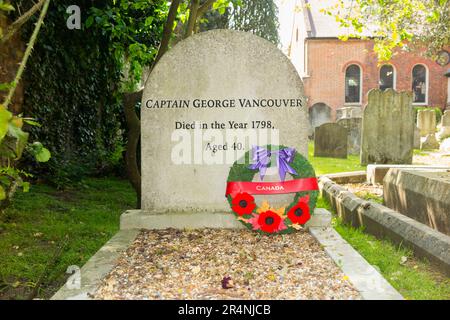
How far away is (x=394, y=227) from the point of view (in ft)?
14.7

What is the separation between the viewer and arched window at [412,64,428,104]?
101 ft

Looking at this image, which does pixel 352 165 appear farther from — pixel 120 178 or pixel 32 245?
pixel 32 245

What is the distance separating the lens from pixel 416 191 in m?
4.92

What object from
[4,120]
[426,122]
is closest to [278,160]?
[4,120]

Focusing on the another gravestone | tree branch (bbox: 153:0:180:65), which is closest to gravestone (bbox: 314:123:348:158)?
the another gravestone

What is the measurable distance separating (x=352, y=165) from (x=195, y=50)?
7.34 metres

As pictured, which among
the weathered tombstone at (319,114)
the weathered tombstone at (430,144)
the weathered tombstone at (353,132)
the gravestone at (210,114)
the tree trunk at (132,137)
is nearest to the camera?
the gravestone at (210,114)

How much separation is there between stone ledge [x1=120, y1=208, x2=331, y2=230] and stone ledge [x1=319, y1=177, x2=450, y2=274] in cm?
69

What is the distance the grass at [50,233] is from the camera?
3.49m

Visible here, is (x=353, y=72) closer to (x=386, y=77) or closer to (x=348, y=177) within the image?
(x=386, y=77)

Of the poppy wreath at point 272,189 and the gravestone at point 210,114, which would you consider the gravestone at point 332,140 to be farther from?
the poppy wreath at point 272,189

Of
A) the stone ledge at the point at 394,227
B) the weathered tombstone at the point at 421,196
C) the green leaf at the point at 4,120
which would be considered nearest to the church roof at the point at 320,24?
the stone ledge at the point at 394,227

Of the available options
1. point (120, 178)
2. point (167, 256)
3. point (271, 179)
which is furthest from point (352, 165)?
point (167, 256)

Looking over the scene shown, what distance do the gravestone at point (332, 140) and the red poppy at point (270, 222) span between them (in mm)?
8876
